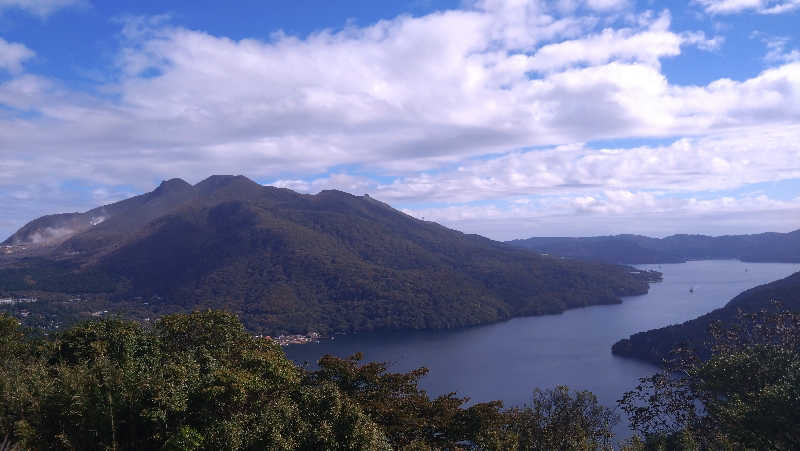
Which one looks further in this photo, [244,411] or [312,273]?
[312,273]

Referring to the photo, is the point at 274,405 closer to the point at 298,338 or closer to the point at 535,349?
the point at 535,349

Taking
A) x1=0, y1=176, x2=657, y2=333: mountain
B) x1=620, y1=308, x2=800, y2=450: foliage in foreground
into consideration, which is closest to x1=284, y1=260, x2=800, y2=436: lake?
x1=0, y1=176, x2=657, y2=333: mountain

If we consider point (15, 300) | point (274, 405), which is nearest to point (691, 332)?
point (274, 405)

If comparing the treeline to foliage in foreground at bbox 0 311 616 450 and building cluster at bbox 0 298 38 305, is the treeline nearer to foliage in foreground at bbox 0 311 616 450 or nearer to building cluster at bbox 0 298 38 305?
foliage in foreground at bbox 0 311 616 450

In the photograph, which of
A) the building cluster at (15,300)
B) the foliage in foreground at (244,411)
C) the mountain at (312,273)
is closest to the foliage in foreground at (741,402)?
the foliage in foreground at (244,411)

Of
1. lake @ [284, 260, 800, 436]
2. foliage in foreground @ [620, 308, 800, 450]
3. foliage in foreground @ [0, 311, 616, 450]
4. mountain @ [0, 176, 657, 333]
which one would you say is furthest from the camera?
mountain @ [0, 176, 657, 333]

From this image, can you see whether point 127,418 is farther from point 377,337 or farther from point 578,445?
point 377,337

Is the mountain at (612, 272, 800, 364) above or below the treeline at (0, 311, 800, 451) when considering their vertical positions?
below

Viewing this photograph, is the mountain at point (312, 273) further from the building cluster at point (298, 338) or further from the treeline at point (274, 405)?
the treeline at point (274, 405)
